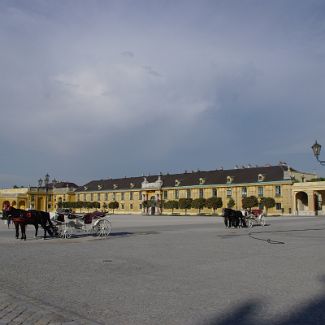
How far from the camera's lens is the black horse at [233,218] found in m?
29.2

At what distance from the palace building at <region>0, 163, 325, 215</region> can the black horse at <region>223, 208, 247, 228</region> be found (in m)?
42.7

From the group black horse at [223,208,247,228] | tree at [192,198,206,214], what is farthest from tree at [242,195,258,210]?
black horse at [223,208,247,228]

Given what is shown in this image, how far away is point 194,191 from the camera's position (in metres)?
97.8

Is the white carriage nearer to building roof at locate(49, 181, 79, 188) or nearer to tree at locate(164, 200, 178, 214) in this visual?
tree at locate(164, 200, 178, 214)

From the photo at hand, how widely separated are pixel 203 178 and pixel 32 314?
93609mm

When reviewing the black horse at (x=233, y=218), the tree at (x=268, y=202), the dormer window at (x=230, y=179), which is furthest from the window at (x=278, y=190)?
the black horse at (x=233, y=218)

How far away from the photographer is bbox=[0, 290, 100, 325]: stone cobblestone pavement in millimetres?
5768

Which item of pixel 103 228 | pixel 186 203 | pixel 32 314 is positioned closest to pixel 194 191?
pixel 186 203

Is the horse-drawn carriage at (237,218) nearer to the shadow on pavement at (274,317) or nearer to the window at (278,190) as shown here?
the shadow on pavement at (274,317)

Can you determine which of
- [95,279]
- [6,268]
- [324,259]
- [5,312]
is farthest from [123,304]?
[324,259]

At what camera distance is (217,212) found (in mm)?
90062

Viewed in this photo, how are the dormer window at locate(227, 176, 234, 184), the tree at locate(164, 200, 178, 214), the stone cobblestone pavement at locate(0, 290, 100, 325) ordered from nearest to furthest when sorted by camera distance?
1. the stone cobblestone pavement at locate(0, 290, 100, 325)
2. the dormer window at locate(227, 176, 234, 184)
3. the tree at locate(164, 200, 178, 214)

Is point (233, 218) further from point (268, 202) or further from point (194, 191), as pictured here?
point (194, 191)

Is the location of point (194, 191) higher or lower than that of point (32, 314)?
higher
